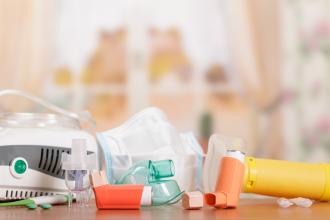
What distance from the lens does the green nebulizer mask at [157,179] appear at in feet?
2.42

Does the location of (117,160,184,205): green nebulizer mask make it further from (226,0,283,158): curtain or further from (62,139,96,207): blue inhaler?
(226,0,283,158): curtain

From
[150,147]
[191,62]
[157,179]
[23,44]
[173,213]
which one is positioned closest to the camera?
[173,213]

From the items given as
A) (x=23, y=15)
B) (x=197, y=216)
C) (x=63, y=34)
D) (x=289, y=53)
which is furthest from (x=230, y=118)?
(x=197, y=216)

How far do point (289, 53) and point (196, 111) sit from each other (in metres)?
0.52

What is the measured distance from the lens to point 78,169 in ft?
2.41

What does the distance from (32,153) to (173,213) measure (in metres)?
0.23

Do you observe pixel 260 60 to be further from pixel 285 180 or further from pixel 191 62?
pixel 285 180

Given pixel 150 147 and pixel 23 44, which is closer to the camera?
pixel 150 147

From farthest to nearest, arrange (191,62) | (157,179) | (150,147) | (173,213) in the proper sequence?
(191,62) → (150,147) → (157,179) → (173,213)

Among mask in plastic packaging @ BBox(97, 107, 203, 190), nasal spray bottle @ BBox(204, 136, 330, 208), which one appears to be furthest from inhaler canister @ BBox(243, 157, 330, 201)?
mask in plastic packaging @ BBox(97, 107, 203, 190)

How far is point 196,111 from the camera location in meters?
2.83

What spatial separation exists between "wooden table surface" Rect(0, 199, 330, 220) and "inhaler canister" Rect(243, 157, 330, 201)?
0.04 meters

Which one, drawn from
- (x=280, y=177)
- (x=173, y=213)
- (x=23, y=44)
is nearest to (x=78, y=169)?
(x=173, y=213)

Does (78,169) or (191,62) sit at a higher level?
(191,62)
